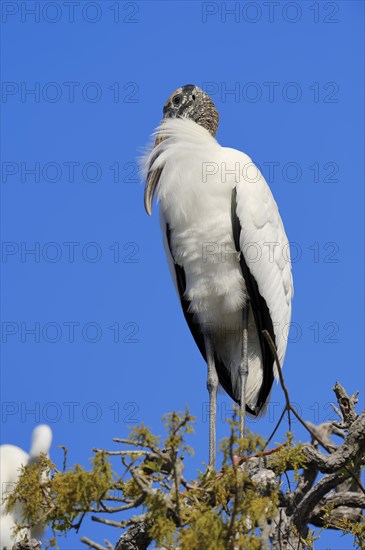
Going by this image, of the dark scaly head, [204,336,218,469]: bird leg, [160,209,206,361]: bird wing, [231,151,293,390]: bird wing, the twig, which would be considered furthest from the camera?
the dark scaly head

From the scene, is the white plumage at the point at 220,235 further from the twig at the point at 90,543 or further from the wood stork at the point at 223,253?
the twig at the point at 90,543

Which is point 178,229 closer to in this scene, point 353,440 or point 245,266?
point 245,266

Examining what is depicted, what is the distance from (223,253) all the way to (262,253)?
0.76ft

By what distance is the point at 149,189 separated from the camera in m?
6.11

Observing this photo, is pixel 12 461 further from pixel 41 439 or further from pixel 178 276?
pixel 178 276

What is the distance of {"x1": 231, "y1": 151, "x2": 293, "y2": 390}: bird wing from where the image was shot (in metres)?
5.76

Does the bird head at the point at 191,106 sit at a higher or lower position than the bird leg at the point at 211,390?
higher

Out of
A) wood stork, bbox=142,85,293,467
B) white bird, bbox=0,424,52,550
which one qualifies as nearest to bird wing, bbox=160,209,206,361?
wood stork, bbox=142,85,293,467

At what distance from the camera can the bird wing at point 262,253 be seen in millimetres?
5762

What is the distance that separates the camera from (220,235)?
577 centimetres

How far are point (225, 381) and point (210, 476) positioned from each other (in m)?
2.35

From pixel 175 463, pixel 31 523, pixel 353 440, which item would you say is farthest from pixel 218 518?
pixel 353 440

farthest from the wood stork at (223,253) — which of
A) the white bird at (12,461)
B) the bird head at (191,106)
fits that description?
the white bird at (12,461)

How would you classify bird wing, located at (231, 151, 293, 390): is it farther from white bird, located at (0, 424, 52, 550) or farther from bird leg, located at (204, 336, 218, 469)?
white bird, located at (0, 424, 52, 550)
